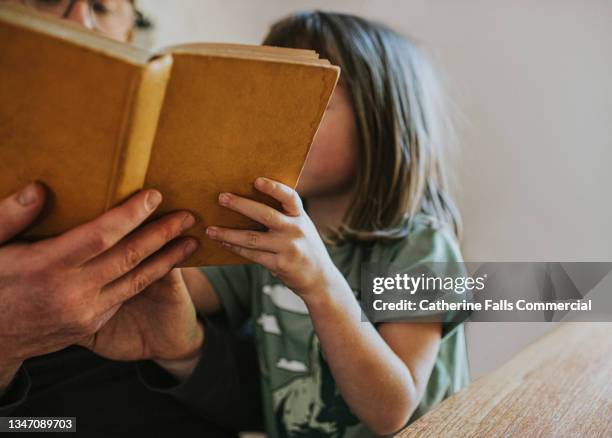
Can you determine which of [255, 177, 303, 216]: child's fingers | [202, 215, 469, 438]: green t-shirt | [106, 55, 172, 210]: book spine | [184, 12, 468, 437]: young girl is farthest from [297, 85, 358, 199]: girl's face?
[106, 55, 172, 210]: book spine

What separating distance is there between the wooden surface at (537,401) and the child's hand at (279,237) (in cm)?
20

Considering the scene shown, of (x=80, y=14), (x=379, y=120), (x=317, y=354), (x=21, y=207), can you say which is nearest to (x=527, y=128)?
(x=379, y=120)

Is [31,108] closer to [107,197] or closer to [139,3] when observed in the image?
[107,197]

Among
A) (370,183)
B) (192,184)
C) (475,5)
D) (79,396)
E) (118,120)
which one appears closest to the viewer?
(118,120)

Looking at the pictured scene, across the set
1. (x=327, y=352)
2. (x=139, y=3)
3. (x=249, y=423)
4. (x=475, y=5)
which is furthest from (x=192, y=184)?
(x=139, y=3)

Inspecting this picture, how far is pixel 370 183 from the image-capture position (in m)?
0.94

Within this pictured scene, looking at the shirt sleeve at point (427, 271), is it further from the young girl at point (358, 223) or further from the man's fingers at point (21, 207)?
the man's fingers at point (21, 207)

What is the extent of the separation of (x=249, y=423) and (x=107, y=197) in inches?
27.4

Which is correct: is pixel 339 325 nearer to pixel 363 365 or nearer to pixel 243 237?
pixel 363 365

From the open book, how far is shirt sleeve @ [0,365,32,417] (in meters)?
0.28

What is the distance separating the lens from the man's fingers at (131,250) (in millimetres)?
479

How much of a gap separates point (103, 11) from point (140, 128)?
821 mm

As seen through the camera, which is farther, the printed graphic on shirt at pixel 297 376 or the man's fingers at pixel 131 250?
the printed graphic on shirt at pixel 297 376

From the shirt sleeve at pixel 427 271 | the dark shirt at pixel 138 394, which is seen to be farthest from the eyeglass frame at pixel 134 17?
the shirt sleeve at pixel 427 271
